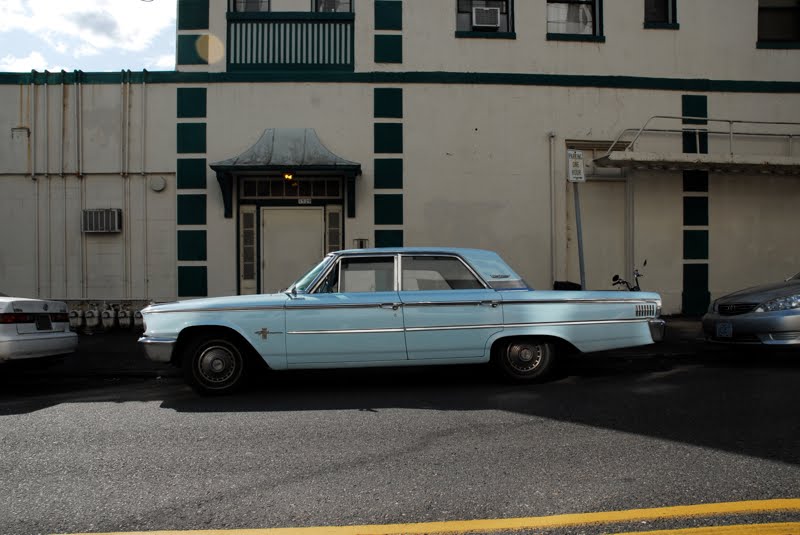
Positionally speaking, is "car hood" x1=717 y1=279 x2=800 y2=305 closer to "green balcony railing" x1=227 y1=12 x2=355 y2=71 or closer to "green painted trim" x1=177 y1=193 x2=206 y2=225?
"green balcony railing" x1=227 y1=12 x2=355 y2=71

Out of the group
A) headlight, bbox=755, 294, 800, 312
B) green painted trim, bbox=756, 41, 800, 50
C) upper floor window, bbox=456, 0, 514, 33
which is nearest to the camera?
headlight, bbox=755, 294, 800, 312

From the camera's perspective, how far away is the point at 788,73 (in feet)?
39.5

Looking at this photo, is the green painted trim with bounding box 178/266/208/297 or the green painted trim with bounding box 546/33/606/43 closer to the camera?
the green painted trim with bounding box 178/266/208/297

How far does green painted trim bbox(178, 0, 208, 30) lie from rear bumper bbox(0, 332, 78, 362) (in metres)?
6.67

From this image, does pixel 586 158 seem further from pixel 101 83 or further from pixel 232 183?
pixel 101 83

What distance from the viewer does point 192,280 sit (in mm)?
11219

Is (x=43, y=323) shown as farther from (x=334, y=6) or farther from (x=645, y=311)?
(x=334, y=6)

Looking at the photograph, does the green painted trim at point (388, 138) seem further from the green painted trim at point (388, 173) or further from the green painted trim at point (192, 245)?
the green painted trim at point (192, 245)

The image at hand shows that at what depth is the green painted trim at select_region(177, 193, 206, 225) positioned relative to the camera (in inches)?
440

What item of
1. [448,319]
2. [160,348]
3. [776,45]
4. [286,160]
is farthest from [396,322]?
[776,45]

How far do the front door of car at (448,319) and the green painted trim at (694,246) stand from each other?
23.5 ft

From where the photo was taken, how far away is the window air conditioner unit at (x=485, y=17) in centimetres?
1155

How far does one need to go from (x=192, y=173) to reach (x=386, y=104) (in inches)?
150

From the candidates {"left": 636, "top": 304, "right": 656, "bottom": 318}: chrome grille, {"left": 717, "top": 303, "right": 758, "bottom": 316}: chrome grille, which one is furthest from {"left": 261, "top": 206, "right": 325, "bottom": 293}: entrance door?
{"left": 717, "top": 303, "right": 758, "bottom": 316}: chrome grille
